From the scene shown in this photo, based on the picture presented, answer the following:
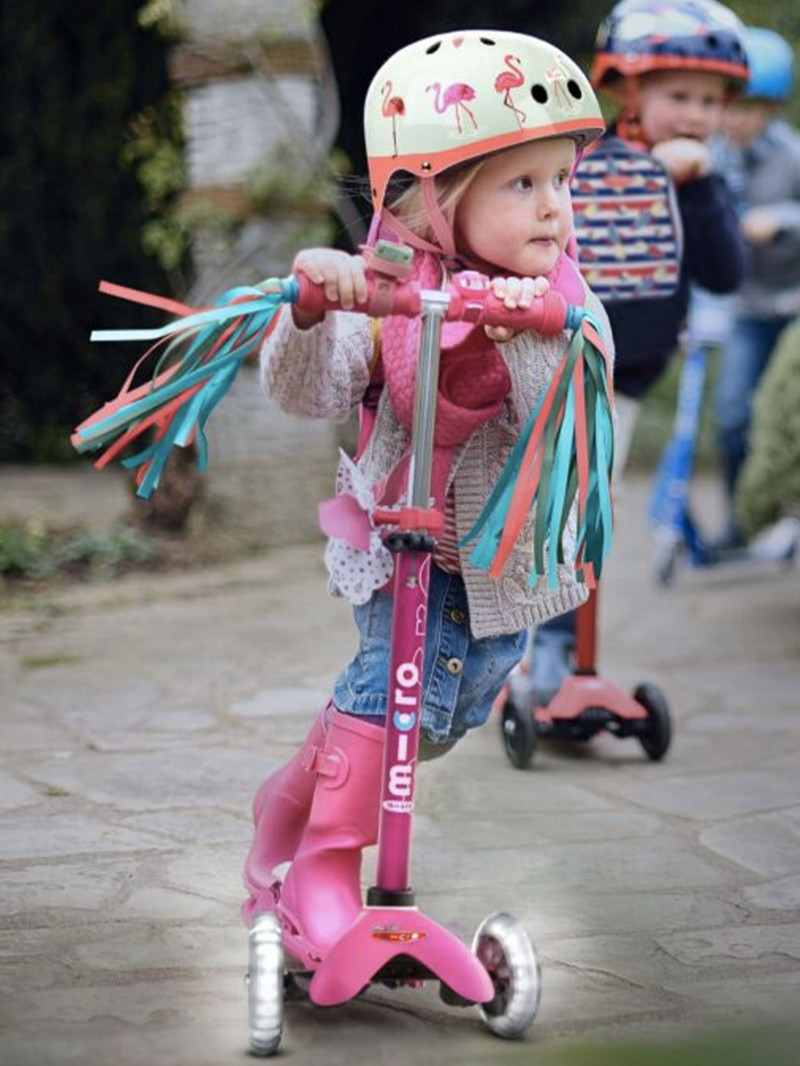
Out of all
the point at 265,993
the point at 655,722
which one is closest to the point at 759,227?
the point at 655,722

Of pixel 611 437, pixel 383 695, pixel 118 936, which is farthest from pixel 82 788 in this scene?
pixel 611 437

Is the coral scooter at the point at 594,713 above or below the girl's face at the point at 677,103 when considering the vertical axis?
below

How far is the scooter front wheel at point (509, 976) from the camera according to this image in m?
2.71

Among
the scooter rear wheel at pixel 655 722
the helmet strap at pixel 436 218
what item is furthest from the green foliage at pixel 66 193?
the helmet strap at pixel 436 218

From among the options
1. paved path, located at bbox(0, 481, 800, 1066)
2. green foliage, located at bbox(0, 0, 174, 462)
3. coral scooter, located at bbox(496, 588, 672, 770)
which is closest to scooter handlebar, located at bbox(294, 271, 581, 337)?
paved path, located at bbox(0, 481, 800, 1066)

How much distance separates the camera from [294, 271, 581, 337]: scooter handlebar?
8.55ft

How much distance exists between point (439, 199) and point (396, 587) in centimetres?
57

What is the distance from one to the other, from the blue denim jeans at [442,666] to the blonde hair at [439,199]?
51 centimetres

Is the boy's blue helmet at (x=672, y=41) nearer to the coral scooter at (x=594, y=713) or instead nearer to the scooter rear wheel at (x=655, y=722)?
the coral scooter at (x=594, y=713)

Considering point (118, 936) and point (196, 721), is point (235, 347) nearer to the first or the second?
point (118, 936)

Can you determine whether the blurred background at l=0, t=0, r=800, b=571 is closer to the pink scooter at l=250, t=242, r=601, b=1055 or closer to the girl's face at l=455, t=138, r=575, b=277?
the girl's face at l=455, t=138, r=575, b=277

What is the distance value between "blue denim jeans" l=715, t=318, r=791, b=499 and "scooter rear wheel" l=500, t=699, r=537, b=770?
287 centimetres

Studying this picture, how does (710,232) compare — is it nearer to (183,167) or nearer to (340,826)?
(340,826)

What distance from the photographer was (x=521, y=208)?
280 cm
